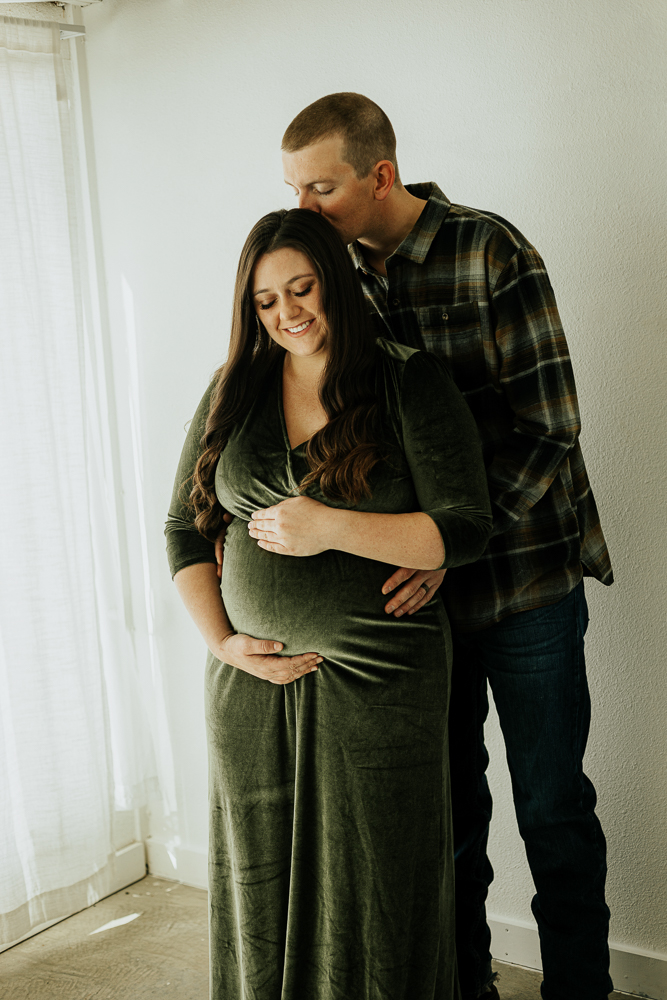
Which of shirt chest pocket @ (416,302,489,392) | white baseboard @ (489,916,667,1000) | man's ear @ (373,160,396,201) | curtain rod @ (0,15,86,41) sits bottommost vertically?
white baseboard @ (489,916,667,1000)

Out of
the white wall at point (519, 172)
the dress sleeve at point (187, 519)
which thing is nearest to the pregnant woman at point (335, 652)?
the dress sleeve at point (187, 519)

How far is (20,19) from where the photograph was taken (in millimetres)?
2066

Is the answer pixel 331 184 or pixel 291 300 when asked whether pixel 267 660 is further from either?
pixel 331 184

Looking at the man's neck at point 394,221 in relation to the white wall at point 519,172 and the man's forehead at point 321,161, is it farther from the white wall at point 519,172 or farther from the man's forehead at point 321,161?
the white wall at point 519,172

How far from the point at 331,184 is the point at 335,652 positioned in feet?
2.70

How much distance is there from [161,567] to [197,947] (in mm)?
1024

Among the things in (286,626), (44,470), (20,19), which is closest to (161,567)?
(44,470)

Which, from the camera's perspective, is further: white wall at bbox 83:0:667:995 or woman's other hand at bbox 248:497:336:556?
white wall at bbox 83:0:667:995

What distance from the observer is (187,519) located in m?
1.55

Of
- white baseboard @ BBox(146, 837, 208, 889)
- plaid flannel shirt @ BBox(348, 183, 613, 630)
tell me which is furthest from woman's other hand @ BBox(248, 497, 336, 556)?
white baseboard @ BBox(146, 837, 208, 889)

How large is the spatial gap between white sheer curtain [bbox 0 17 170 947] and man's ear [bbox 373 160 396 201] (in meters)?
1.06

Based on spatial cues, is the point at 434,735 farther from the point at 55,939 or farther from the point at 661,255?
the point at 55,939

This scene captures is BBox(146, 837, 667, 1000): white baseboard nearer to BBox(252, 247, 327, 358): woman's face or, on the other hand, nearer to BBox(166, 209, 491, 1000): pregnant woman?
BBox(166, 209, 491, 1000): pregnant woman

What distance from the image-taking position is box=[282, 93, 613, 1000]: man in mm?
1471
